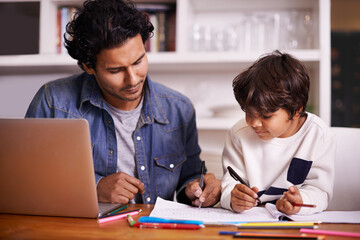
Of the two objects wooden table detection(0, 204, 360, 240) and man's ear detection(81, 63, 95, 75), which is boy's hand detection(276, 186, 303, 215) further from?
man's ear detection(81, 63, 95, 75)

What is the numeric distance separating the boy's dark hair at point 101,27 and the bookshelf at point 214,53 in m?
0.82

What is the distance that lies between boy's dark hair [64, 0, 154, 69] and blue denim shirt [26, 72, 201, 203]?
151 millimetres

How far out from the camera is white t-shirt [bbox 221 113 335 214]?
3.94ft

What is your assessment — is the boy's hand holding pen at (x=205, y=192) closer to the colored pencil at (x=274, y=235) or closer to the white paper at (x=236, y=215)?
the white paper at (x=236, y=215)

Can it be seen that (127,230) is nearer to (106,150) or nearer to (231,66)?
(106,150)

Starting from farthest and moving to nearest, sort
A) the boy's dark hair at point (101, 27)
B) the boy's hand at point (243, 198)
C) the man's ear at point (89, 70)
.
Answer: the man's ear at point (89, 70), the boy's dark hair at point (101, 27), the boy's hand at point (243, 198)

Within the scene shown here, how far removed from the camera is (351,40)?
5.41m

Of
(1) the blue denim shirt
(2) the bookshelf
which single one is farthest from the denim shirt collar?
(2) the bookshelf

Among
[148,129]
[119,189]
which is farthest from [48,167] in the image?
[148,129]

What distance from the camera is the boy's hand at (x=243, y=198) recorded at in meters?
1.02

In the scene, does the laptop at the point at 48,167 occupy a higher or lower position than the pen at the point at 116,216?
higher

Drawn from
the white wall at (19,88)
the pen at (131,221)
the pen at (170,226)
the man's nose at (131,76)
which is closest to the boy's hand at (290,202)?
the pen at (170,226)

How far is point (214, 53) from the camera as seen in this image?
2182 mm

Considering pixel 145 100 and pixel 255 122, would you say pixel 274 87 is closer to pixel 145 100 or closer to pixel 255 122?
pixel 255 122
